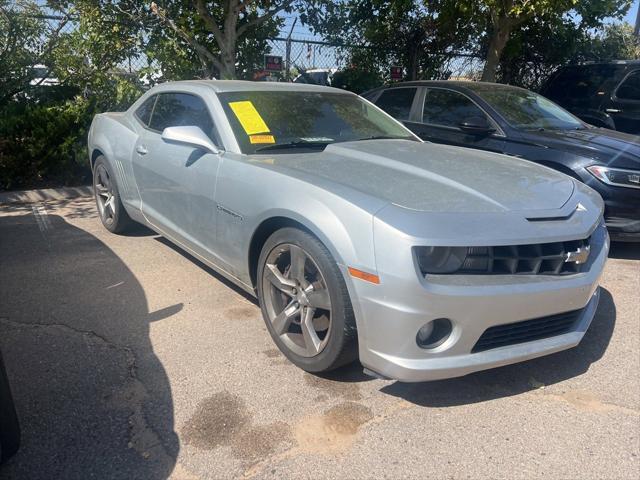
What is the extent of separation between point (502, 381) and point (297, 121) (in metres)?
2.07

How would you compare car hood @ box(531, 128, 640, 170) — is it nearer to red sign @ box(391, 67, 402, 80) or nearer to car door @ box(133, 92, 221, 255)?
car door @ box(133, 92, 221, 255)

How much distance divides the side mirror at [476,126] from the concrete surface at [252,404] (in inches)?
89.1

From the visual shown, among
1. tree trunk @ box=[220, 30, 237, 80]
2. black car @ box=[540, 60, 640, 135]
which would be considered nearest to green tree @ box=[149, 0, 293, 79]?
tree trunk @ box=[220, 30, 237, 80]

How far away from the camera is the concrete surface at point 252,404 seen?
2229mm

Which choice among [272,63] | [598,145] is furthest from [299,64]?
[598,145]

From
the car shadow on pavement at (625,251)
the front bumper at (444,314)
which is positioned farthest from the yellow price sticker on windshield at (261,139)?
the car shadow on pavement at (625,251)

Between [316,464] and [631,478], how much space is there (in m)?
1.27

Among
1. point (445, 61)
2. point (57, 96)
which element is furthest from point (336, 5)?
point (57, 96)

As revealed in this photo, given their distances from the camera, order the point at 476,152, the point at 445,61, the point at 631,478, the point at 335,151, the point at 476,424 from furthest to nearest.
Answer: the point at 445,61 → the point at 476,152 → the point at 335,151 → the point at 476,424 → the point at 631,478

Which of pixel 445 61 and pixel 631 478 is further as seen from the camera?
pixel 445 61

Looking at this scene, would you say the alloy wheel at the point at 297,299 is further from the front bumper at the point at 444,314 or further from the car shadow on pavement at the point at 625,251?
the car shadow on pavement at the point at 625,251

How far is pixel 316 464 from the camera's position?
222cm

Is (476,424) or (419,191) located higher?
(419,191)

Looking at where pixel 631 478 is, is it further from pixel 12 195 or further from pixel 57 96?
pixel 57 96
